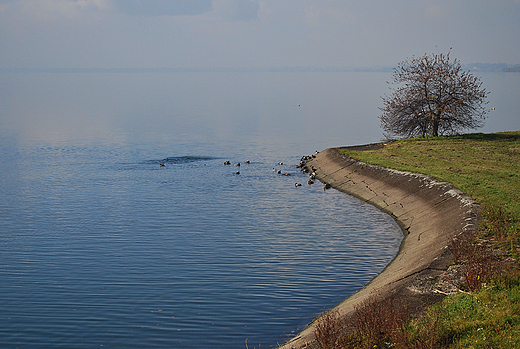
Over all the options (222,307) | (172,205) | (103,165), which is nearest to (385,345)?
(222,307)

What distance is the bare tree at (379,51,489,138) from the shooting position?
190ft

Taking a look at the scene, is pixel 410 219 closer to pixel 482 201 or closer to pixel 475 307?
pixel 482 201

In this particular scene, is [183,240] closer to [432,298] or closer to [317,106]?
[432,298]

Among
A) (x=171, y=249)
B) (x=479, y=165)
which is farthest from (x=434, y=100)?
(x=171, y=249)

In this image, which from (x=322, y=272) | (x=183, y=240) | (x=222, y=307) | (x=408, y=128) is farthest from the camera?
(x=408, y=128)

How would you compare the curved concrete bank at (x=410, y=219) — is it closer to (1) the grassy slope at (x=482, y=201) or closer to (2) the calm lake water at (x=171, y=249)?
(1) the grassy slope at (x=482, y=201)

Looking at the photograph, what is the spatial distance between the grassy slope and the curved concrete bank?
1091 millimetres

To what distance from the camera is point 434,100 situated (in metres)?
58.8

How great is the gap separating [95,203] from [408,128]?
1538 inches

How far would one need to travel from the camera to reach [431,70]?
193ft

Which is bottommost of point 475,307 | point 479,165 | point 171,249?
point 171,249

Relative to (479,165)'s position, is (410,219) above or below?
below

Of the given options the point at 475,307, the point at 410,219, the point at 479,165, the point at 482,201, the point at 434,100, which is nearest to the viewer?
the point at 475,307

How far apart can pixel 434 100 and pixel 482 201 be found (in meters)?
33.8
